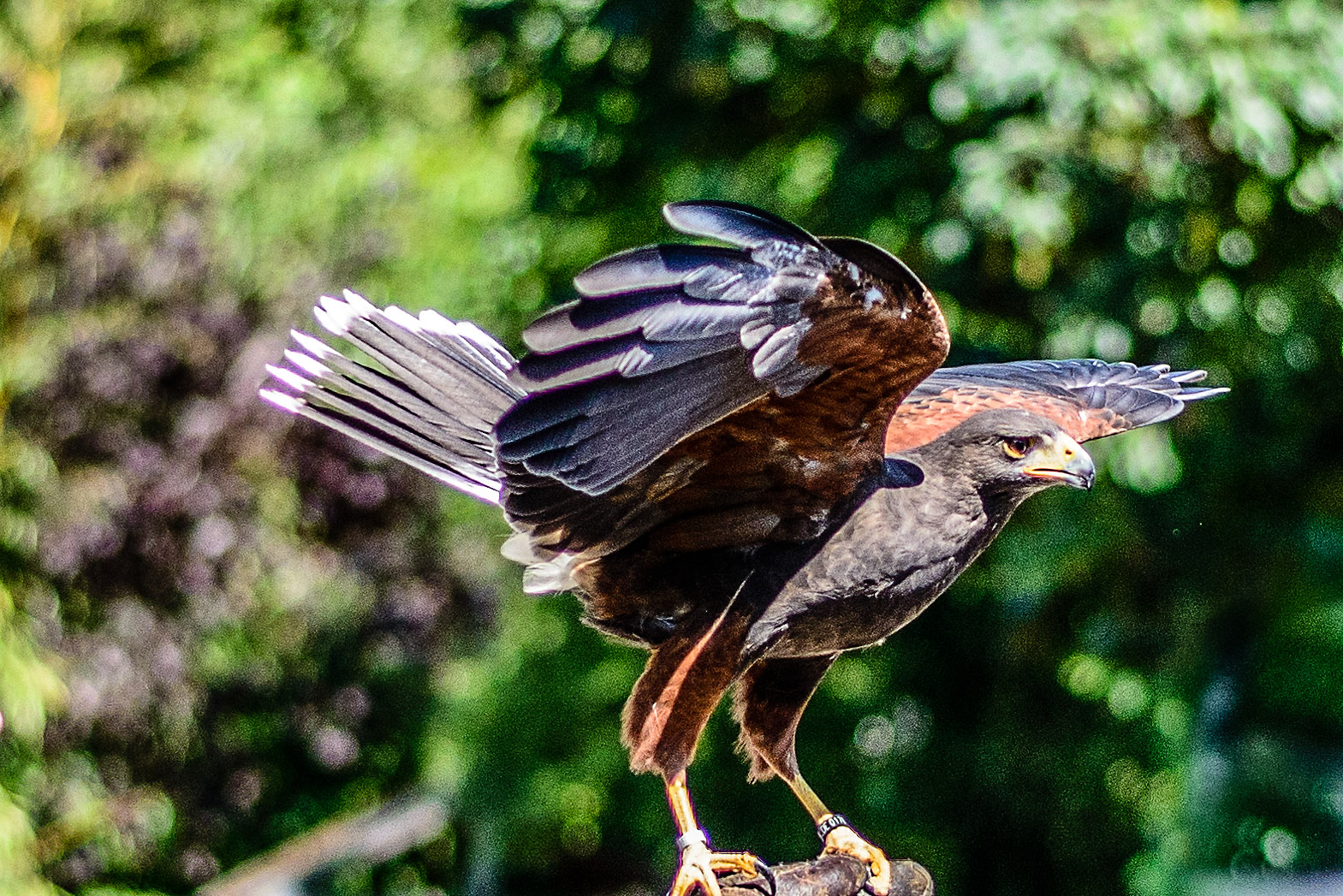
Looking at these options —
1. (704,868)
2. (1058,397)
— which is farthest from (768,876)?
(1058,397)

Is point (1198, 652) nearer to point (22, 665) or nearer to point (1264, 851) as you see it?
point (1264, 851)

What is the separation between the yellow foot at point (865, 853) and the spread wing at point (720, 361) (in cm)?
79

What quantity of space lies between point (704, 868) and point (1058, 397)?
4.55 feet

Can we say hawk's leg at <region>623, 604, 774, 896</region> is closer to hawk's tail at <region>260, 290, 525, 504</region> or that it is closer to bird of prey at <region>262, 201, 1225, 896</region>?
bird of prey at <region>262, 201, 1225, 896</region>

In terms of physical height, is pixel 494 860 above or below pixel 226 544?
below

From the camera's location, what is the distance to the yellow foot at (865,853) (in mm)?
3029

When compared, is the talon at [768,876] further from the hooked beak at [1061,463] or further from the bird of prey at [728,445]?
the hooked beak at [1061,463]

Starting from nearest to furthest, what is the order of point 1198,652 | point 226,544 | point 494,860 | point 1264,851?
point 226,544, point 1198,652, point 1264,851, point 494,860

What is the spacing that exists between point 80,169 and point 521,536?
4620 millimetres

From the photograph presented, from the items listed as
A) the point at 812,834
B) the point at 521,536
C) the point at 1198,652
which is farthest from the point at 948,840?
the point at 521,536

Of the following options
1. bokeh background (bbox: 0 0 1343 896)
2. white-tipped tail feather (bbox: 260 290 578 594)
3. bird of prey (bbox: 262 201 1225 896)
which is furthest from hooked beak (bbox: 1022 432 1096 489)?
bokeh background (bbox: 0 0 1343 896)

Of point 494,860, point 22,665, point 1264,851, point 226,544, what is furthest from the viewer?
point 494,860

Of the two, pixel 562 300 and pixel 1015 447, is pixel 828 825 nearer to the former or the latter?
pixel 1015 447

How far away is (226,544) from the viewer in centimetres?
670
